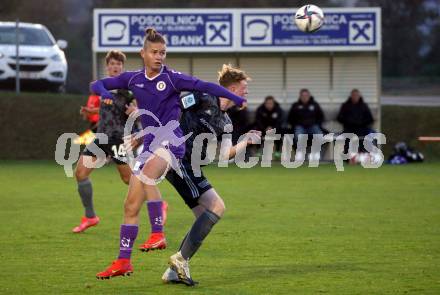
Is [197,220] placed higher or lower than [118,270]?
higher

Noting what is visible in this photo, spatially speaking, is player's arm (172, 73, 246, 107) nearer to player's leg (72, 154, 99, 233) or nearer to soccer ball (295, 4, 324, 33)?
player's leg (72, 154, 99, 233)

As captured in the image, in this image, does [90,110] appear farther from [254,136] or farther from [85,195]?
[254,136]

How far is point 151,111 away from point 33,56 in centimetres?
1900

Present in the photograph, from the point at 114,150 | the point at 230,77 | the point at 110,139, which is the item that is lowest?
the point at 114,150

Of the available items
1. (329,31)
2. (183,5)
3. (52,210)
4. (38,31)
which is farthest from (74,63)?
(52,210)

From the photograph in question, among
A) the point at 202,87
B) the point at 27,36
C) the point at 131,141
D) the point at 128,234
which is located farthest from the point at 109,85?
the point at 27,36

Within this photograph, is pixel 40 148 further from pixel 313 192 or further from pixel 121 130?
pixel 121 130

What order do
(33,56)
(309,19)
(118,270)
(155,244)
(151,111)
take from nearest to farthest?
(118,270) → (151,111) → (155,244) → (309,19) → (33,56)

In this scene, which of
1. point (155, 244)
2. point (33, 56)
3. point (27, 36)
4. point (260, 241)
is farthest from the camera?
point (27, 36)

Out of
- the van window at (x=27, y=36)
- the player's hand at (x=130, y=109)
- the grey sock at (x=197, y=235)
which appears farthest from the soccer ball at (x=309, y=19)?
the van window at (x=27, y=36)

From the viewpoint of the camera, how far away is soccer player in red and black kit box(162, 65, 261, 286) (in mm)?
8531

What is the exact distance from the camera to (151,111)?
28.8 ft

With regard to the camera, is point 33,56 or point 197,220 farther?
point 33,56

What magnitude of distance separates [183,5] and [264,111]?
2226 centimetres
